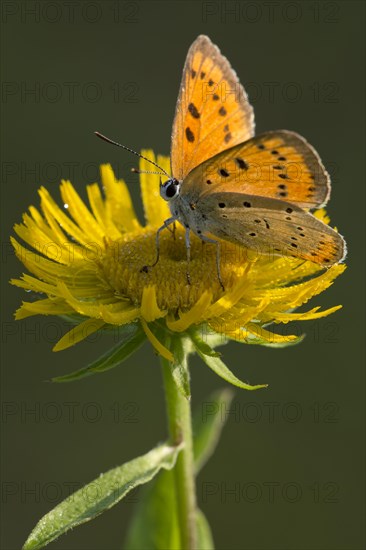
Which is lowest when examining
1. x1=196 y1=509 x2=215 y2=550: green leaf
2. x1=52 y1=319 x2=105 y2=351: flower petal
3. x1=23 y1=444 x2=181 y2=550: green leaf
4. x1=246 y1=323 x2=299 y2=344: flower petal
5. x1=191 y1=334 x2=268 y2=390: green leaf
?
x1=196 y1=509 x2=215 y2=550: green leaf

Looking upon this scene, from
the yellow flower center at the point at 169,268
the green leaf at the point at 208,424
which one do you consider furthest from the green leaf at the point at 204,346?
the green leaf at the point at 208,424

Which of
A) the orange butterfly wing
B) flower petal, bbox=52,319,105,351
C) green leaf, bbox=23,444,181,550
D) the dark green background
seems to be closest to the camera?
green leaf, bbox=23,444,181,550

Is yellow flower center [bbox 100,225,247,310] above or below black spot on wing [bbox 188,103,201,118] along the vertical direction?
below

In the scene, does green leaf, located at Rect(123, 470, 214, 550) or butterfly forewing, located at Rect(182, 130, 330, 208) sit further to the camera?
green leaf, located at Rect(123, 470, 214, 550)

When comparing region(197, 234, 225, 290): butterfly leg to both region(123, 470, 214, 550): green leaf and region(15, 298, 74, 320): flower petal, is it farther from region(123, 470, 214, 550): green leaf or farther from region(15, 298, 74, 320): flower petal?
region(123, 470, 214, 550): green leaf

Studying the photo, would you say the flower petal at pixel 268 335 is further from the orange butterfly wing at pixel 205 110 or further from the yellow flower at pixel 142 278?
the orange butterfly wing at pixel 205 110

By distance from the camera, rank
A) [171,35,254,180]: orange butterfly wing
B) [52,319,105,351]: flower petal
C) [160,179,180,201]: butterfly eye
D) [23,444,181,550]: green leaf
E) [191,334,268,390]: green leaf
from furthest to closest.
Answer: [171,35,254,180]: orange butterfly wing < [160,179,180,201]: butterfly eye < [52,319,105,351]: flower petal < [191,334,268,390]: green leaf < [23,444,181,550]: green leaf

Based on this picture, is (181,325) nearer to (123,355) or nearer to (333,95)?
(123,355)

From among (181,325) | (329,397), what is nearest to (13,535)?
(329,397)

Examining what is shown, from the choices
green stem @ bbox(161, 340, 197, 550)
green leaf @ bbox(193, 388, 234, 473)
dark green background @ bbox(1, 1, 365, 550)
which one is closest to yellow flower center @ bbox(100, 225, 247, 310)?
green stem @ bbox(161, 340, 197, 550)
